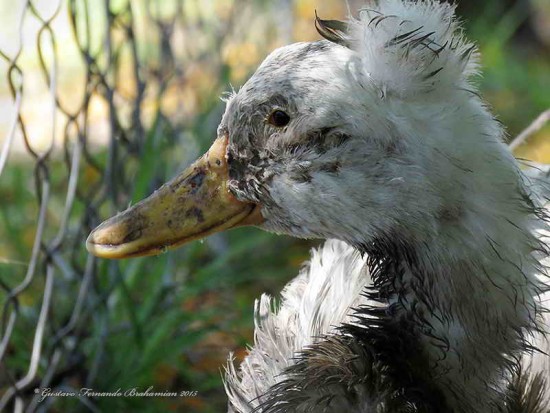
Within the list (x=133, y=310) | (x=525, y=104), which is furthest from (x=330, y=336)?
(x=525, y=104)

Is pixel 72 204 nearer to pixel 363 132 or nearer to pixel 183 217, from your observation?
pixel 183 217

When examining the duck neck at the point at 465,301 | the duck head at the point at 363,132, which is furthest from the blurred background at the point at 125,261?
the duck neck at the point at 465,301

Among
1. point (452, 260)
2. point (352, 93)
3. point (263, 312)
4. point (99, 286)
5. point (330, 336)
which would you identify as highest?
point (352, 93)

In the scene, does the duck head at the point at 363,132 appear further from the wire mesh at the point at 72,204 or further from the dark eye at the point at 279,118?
the wire mesh at the point at 72,204

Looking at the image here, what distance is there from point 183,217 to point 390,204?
48cm

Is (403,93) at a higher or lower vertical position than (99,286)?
higher

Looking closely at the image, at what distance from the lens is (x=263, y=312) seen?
2508 millimetres

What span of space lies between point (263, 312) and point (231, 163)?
706 mm

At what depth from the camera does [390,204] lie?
1.75m

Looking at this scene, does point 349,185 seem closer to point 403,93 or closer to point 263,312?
point 403,93

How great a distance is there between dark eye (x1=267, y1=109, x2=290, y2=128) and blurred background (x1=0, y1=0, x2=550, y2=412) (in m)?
0.47

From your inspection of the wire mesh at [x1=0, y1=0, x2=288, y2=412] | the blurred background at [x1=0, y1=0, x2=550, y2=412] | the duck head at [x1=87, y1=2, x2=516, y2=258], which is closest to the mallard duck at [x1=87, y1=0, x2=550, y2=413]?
the duck head at [x1=87, y1=2, x2=516, y2=258]

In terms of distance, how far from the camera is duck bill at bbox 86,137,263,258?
1.94 meters

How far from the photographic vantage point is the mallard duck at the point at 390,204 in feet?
5.70
